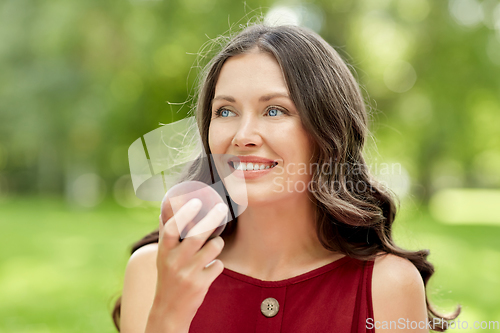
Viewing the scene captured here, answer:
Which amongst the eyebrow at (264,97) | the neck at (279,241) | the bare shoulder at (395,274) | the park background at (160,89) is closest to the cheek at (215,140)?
the eyebrow at (264,97)

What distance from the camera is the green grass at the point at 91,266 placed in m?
4.50

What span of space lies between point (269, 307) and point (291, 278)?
0.14m

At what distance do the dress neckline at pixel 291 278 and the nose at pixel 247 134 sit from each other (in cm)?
56

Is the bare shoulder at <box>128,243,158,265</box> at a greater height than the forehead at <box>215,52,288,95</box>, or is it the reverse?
the forehead at <box>215,52,288,95</box>

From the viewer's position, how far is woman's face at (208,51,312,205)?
1564mm

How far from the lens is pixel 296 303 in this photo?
5.62 feet

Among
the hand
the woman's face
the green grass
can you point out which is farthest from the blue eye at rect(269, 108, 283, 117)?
the green grass

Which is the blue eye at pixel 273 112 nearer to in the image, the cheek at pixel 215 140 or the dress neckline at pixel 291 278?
the cheek at pixel 215 140

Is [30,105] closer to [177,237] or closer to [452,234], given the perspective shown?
[452,234]

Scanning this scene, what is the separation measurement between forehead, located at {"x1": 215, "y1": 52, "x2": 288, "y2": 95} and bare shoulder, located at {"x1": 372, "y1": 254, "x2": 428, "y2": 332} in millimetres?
791

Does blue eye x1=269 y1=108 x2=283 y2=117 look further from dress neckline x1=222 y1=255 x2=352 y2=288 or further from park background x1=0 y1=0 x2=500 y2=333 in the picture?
park background x1=0 y1=0 x2=500 y2=333

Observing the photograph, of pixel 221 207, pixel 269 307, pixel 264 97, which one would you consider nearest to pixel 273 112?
pixel 264 97

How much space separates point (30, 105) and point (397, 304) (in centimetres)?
1284

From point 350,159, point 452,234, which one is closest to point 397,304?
point 350,159
